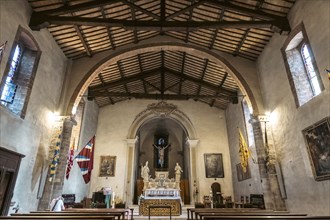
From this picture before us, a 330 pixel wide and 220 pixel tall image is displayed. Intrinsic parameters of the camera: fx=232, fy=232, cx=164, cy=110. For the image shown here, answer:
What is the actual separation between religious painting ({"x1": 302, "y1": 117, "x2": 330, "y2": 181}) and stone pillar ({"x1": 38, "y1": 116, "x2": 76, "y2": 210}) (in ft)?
29.4

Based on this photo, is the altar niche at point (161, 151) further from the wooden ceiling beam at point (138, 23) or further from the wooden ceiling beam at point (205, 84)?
the wooden ceiling beam at point (138, 23)

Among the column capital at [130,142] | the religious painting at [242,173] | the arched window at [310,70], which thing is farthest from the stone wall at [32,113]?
the religious painting at [242,173]

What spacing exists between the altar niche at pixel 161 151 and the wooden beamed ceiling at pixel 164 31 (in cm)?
543

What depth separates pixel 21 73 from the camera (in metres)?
8.22

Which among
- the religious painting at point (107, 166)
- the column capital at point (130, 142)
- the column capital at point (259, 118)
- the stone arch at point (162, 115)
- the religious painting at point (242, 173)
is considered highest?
the stone arch at point (162, 115)

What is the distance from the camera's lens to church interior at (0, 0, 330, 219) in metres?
7.10

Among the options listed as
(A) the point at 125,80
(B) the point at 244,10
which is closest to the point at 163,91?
(A) the point at 125,80

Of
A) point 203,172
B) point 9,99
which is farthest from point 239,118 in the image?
point 9,99

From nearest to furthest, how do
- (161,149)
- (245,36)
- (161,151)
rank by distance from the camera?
(245,36), (161,151), (161,149)

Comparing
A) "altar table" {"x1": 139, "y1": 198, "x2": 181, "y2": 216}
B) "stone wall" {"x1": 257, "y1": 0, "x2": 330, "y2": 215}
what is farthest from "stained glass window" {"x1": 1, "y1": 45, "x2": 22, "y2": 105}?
"stone wall" {"x1": 257, "y1": 0, "x2": 330, "y2": 215}

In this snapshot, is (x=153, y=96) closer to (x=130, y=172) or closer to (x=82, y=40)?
(x=130, y=172)

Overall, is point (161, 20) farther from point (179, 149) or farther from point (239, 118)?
point (179, 149)

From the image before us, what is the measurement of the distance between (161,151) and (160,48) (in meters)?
9.98

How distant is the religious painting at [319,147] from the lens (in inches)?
251
